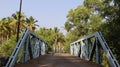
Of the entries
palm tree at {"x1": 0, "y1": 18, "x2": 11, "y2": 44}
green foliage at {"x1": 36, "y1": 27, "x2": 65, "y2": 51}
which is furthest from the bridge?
green foliage at {"x1": 36, "y1": 27, "x2": 65, "y2": 51}

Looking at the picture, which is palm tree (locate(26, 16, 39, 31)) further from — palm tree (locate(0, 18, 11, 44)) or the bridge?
the bridge

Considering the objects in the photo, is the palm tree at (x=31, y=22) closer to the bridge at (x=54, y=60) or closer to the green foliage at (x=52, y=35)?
the green foliage at (x=52, y=35)

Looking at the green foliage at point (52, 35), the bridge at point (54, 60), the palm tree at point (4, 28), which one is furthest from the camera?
the green foliage at point (52, 35)

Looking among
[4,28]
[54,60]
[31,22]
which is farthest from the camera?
[31,22]

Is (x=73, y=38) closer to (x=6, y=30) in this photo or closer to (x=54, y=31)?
(x=6, y=30)

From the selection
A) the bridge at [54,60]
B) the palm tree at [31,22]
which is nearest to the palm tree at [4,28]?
the palm tree at [31,22]

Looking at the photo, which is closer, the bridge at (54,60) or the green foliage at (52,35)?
the bridge at (54,60)

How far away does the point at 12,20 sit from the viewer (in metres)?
77.5

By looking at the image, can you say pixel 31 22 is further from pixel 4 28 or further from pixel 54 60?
pixel 54 60

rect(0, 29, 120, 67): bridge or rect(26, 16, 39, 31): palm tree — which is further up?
rect(26, 16, 39, 31): palm tree

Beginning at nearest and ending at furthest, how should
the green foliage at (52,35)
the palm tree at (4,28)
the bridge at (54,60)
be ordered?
1. the bridge at (54,60)
2. the palm tree at (4,28)
3. the green foliage at (52,35)

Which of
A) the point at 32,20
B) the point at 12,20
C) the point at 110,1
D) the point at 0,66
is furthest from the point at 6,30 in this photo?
the point at 0,66

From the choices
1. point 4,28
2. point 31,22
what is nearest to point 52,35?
point 31,22

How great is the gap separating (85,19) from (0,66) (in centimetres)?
4773
